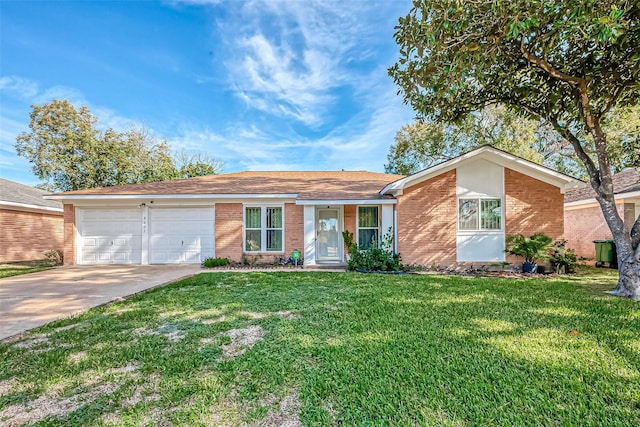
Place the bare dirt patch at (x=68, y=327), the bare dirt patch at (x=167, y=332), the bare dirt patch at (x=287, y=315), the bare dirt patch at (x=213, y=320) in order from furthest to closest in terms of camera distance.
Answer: the bare dirt patch at (x=287, y=315), the bare dirt patch at (x=213, y=320), the bare dirt patch at (x=68, y=327), the bare dirt patch at (x=167, y=332)

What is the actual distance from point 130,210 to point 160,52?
23.8 ft

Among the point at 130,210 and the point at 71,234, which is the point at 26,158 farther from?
the point at 130,210

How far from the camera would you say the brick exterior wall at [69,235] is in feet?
38.8

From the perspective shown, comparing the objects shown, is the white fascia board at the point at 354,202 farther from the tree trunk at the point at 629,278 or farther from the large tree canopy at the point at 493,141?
the large tree canopy at the point at 493,141

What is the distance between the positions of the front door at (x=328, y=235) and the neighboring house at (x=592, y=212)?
11145 mm

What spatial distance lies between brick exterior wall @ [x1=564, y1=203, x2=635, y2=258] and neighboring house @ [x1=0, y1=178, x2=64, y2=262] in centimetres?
2713

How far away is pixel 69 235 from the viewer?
39.0 ft

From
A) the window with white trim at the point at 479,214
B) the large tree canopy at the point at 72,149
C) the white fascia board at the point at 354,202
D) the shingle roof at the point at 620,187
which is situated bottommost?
the window with white trim at the point at 479,214

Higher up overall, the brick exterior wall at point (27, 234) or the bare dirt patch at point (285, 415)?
the brick exterior wall at point (27, 234)

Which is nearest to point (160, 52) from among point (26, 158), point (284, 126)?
point (284, 126)

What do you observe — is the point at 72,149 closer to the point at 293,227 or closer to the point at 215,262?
the point at 215,262

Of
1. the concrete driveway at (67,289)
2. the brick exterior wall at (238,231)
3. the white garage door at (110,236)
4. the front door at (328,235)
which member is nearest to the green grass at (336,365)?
the concrete driveway at (67,289)

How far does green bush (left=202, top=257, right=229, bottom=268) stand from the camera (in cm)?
1134

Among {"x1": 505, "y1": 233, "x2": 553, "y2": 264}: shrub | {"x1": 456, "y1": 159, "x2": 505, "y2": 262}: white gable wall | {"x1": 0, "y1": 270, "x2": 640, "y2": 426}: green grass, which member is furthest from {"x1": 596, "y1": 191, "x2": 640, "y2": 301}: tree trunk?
{"x1": 456, "y1": 159, "x2": 505, "y2": 262}: white gable wall
